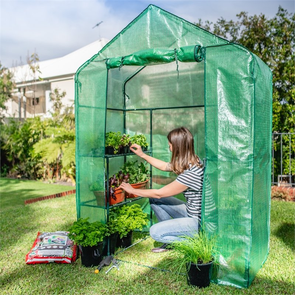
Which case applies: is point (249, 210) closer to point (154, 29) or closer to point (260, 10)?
point (154, 29)

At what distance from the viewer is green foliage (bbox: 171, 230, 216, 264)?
2957 mm

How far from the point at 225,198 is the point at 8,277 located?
2302 millimetres

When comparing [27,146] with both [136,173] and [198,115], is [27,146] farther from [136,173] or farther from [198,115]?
[198,115]

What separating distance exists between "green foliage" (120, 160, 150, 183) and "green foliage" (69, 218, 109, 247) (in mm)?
991

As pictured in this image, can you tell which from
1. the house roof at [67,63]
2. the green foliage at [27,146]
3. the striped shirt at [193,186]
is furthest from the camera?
the house roof at [67,63]

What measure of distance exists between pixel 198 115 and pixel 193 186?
1.58m

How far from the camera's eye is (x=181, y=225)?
131 inches

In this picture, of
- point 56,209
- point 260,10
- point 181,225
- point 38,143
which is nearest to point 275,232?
point 181,225

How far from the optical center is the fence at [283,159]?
7293 millimetres

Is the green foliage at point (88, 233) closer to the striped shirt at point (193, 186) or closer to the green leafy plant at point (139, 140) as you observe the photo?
the striped shirt at point (193, 186)

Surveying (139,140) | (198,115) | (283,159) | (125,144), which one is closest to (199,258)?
(125,144)

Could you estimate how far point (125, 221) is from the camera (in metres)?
3.98

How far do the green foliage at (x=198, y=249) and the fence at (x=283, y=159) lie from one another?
4666 mm

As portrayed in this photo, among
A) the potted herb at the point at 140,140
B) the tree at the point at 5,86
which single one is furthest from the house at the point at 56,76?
the potted herb at the point at 140,140
